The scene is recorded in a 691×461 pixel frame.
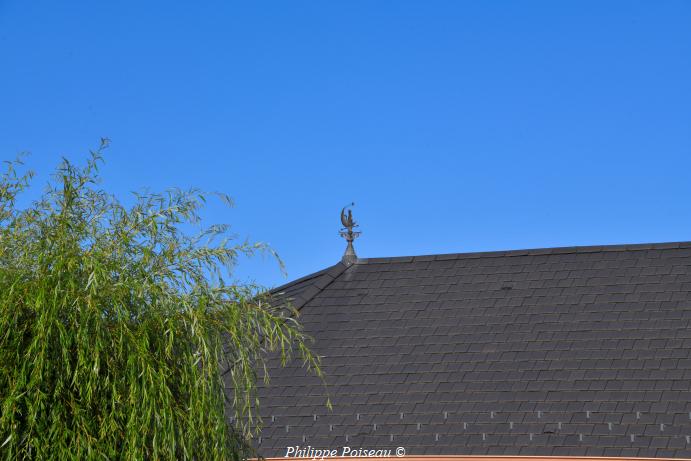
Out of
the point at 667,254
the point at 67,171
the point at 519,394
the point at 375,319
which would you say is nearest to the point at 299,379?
the point at 375,319

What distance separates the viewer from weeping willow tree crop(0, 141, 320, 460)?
1288 centimetres

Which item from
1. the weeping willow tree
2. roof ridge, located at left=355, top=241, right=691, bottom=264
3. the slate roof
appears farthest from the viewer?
roof ridge, located at left=355, top=241, right=691, bottom=264

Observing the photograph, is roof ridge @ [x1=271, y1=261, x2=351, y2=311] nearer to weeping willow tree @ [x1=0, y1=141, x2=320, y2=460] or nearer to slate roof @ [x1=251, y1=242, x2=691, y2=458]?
Result: slate roof @ [x1=251, y1=242, x2=691, y2=458]

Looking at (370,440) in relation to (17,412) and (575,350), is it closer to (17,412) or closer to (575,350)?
(575,350)

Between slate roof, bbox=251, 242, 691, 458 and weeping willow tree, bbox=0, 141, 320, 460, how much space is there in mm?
6042

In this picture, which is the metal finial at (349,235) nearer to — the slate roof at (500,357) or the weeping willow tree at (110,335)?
the slate roof at (500,357)

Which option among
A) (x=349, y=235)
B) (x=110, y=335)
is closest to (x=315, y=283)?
(x=349, y=235)

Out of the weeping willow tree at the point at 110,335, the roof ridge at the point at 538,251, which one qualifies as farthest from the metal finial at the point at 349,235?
the weeping willow tree at the point at 110,335

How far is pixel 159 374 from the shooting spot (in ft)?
44.0

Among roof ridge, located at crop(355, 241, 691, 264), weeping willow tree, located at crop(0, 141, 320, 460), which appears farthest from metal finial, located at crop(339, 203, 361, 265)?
weeping willow tree, located at crop(0, 141, 320, 460)

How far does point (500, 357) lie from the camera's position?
21703mm

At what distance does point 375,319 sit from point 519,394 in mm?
4565

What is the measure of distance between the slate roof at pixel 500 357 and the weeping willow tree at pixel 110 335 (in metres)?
6.04

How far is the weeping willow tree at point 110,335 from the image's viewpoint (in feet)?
42.3
